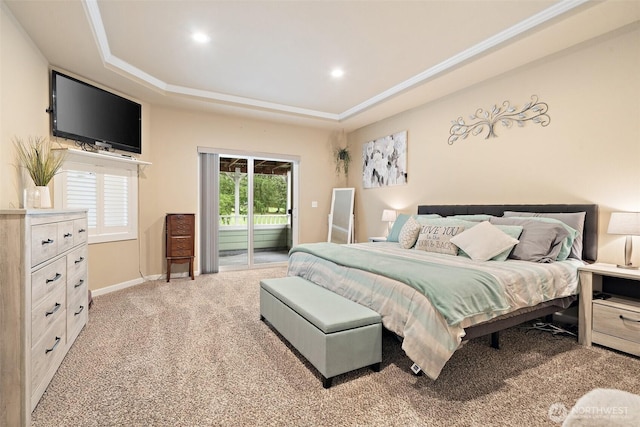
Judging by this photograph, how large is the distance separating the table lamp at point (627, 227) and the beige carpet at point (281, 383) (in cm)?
78

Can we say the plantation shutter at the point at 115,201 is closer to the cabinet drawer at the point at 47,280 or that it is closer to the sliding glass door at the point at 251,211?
the sliding glass door at the point at 251,211

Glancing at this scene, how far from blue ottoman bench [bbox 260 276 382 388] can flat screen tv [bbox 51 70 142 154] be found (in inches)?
125

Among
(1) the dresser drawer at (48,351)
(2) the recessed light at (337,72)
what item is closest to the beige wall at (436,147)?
(1) the dresser drawer at (48,351)

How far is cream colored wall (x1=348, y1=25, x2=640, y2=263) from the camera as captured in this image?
8.62 ft

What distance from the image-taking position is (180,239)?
14.9ft

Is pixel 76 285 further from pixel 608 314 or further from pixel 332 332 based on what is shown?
pixel 608 314

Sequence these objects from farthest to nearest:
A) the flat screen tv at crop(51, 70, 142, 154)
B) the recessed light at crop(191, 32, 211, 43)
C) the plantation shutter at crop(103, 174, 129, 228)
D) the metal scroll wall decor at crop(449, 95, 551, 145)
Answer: the plantation shutter at crop(103, 174, 129, 228) → the flat screen tv at crop(51, 70, 142, 154) → the metal scroll wall decor at crop(449, 95, 551, 145) → the recessed light at crop(191, 32, 211, 43)

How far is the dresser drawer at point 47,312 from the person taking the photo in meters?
1.70

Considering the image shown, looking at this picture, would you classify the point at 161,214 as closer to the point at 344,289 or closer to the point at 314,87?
the point at 314,87

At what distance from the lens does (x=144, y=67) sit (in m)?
3.70

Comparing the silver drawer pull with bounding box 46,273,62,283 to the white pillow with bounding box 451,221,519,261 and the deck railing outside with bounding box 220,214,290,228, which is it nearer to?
the white pillow with bounding box 451,221,519,261

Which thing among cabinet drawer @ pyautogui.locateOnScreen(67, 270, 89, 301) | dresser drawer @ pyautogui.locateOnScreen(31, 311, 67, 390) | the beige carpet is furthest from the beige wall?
the beige carpet

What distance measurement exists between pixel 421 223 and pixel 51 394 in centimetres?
344

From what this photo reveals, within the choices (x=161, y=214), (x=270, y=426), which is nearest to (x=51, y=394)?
(x=270, y=426)
